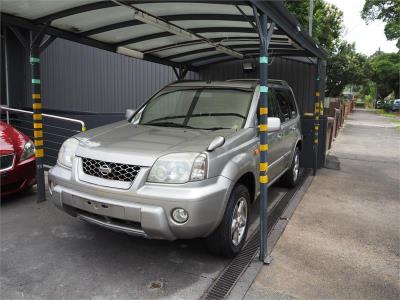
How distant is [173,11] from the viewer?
4.32m

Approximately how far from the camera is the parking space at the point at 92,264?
2959mm

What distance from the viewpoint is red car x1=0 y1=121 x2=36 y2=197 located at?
466 cm

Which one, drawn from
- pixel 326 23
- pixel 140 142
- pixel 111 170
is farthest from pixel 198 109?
pixel 326 23

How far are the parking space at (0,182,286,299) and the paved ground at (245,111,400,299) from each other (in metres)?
0.62

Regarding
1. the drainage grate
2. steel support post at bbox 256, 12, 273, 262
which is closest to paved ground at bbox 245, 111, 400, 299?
the drainage grate

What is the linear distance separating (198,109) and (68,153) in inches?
60.4

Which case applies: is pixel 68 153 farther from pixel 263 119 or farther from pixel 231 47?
pixel 231 47

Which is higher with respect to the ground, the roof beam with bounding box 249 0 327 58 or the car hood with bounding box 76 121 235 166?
the roof beam with bounding box 249 0 327 58

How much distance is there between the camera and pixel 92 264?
3361mm

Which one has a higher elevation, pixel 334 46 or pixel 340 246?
pixel 334 46

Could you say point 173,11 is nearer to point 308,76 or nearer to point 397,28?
point 308,76

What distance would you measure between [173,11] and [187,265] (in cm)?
286

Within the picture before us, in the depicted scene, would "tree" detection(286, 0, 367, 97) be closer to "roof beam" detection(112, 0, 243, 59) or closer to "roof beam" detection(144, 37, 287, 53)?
"roof beam" detection(144, 37, 287, 53)

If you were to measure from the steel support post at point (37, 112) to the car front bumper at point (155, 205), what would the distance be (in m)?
2.04
